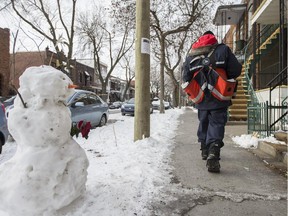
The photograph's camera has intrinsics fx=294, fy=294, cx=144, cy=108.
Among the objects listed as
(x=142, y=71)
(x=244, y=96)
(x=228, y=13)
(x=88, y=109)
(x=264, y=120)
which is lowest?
(x=264, y=120)

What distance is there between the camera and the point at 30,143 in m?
2.43

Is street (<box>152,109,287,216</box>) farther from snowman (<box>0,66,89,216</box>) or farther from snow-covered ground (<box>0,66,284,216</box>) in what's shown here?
snowman (<box>0,66,89,216</box>)

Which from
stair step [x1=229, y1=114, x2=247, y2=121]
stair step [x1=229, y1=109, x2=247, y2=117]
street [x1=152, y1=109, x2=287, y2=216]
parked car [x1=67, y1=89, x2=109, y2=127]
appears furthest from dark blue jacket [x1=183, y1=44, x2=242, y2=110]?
stair step [x1=229, y1=109, x2=247, y2=117]

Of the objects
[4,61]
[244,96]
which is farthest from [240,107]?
[4,61]

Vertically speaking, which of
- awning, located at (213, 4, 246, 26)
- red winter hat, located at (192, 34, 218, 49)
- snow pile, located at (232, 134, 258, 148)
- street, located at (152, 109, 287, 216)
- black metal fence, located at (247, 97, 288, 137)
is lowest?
street, located at (152, 109, 287, 216)

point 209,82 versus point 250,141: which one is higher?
point 209,82

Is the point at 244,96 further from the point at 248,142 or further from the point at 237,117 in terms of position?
the point at 248,142

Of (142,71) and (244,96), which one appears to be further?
(244,96)

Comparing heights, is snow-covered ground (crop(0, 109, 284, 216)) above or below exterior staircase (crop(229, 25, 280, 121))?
below

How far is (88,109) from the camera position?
33.1ft

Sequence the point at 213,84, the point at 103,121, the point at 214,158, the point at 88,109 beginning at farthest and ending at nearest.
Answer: the point at 103,121 → the point at 88,109 → the point at 213,84 → the point at 214,158

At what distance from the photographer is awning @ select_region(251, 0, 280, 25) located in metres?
11.2

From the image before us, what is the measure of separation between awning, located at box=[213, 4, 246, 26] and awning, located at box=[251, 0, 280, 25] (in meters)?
6.45

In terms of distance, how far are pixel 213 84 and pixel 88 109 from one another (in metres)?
6.75
